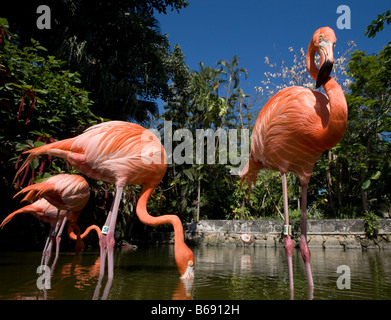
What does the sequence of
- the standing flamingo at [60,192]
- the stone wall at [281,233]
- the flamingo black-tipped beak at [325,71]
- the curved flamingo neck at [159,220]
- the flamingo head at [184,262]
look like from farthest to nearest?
the stone wall at [281,233], the standing flamingo at [60,192], the curved flamingo neck at [159,220], the flamingo head at [184,262], the flamingo black-tipped beak at [325,71]

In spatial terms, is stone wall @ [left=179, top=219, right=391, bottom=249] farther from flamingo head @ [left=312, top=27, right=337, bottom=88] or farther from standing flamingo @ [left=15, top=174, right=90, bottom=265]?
flamingo head @ [left=312, top=27, right=337, bottom=88]

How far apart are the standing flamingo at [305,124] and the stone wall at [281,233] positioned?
347 inches

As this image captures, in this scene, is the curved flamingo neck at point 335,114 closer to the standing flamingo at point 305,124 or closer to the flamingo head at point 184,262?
the standing flamingo at point 305,124

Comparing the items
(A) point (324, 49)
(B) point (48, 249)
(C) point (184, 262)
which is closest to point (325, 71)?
(A) point (324, 49)

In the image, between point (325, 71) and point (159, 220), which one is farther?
point (159, 220)

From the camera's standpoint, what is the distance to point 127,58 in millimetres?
12773

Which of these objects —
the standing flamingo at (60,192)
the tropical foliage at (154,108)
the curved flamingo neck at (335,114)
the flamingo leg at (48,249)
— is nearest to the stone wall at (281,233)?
the tropical foliage at (154,108)

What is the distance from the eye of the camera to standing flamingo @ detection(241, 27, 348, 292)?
8.37 ft

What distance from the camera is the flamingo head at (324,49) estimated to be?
248 centimetres

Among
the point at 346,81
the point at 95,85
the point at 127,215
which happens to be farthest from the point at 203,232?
the point at 346,81

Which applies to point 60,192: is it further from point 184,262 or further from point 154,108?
point 154,108

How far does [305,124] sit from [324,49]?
2.22 feet

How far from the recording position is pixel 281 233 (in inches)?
452
